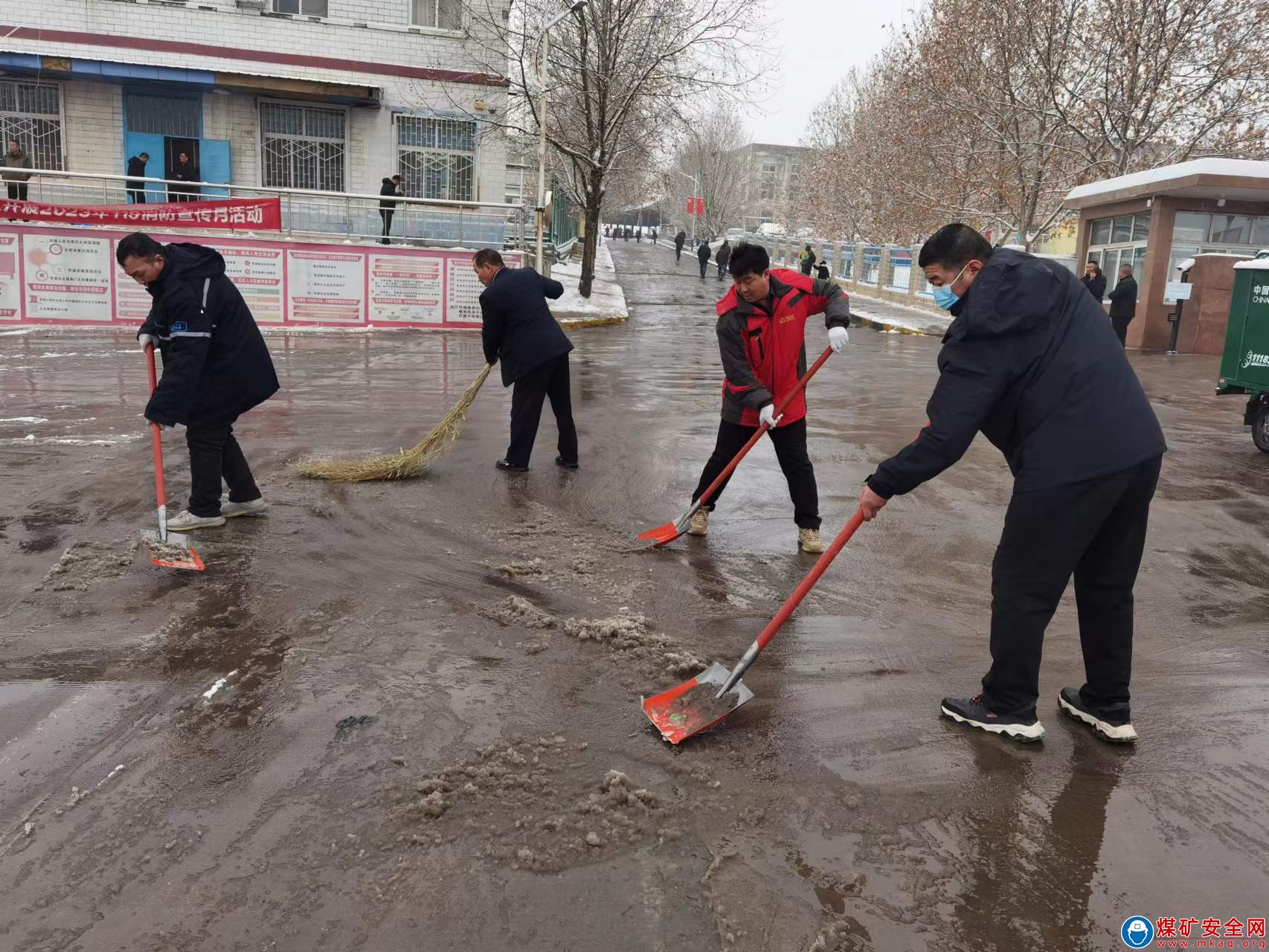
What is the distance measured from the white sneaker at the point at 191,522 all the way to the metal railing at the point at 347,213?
13.9m

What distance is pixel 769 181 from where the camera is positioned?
4299 inches

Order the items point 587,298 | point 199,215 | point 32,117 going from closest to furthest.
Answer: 1. point 199,215
2. point 32,117
3. point 587,298

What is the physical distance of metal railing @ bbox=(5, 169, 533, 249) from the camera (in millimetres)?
18922

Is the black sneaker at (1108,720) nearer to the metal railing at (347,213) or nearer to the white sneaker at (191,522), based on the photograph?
the white sneaker at (191,522)

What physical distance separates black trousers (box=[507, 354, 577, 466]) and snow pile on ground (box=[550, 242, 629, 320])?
10899mm

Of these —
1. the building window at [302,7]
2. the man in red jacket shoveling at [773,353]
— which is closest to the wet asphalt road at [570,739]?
the man in red jacket shoveling at [773,353]

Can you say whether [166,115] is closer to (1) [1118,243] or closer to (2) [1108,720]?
(1) [1118,243]

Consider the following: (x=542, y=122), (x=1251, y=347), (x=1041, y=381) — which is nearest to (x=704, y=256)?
(x=542, y=122)

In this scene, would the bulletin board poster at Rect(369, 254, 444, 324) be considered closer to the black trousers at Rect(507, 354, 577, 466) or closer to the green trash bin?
the black trousers at Rect(507, 354, 577, 466)

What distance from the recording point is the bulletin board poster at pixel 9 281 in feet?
52.9

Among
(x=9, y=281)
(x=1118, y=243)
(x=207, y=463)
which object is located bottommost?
(x=207, y=463)

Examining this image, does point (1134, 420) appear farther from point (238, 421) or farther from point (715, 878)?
point (238, 421)

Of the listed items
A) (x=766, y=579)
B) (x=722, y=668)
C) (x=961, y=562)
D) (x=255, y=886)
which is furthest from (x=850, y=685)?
(x=255, y=886)

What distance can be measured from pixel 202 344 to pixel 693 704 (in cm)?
354
